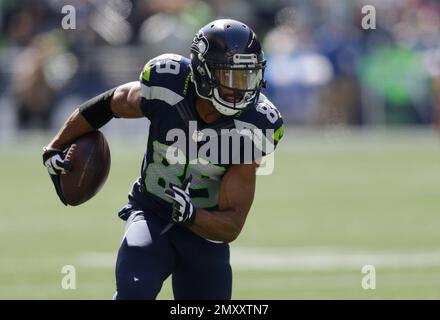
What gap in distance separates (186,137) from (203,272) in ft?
2.32

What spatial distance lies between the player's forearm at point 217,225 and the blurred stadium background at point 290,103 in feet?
17.4

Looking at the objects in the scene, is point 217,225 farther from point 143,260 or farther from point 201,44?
point 201,44

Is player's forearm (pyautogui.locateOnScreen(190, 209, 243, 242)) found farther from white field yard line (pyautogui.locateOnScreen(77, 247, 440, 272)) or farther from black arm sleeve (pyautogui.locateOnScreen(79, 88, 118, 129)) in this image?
white field yard line (pyautogui.locateOnScreen(77, 247, 440, 272))

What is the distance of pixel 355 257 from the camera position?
9695 mm

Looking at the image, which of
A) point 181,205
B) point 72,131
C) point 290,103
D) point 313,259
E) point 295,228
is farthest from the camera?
point 290,103

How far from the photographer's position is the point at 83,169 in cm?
617

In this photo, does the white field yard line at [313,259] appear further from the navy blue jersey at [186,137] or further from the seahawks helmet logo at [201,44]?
the seahawks helmet logo at [201,44]

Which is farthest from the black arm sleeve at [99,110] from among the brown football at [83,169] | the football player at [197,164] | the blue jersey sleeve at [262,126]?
the blue jersey sleeve at [262,126]

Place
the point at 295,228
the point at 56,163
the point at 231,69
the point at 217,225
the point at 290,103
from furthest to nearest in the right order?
the point at 290,103 → the point at 295,228 → the point at 56,163 → the point at 231,69 → the point at 217,225

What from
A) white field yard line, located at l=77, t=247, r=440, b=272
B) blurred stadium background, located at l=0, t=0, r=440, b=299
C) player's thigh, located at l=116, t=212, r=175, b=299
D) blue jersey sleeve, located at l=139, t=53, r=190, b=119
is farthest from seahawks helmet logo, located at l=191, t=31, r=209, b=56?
blurred stadium background, located at l=0, t=0, r=440, b=299

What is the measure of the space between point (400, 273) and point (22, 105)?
12277 mm

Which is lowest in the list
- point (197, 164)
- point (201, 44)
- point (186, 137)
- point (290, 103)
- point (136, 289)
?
point (136, 289)

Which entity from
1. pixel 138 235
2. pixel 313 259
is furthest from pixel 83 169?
pixel 313 259

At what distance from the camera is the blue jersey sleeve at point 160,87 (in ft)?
19.3
